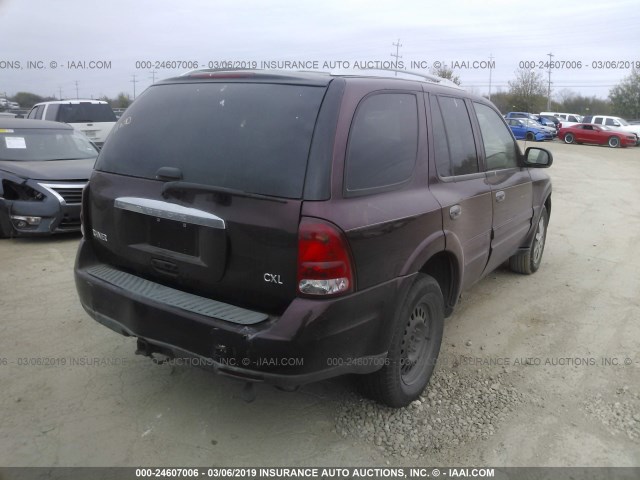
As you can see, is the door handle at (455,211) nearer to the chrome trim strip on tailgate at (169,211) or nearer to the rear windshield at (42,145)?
the chrome trim strip on tailgate at (169,211)

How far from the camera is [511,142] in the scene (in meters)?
4.80

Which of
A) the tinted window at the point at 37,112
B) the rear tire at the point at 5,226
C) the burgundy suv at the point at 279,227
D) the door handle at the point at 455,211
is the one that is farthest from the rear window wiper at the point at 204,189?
the tinted window at the point at 37,112

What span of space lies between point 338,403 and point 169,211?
155 centimetres

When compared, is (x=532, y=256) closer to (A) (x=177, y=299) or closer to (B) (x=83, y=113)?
(A) (x=177, y=299)

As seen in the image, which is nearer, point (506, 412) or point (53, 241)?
point (506, 412)

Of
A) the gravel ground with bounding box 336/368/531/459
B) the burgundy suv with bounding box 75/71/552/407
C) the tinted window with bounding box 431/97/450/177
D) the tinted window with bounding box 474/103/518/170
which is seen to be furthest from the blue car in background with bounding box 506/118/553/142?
the burgundy suv with bounding box 75/71/552/407

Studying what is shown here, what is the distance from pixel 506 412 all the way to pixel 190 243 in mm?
2125

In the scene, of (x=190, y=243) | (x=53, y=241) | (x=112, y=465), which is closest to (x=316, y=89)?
(x=190, y=243)

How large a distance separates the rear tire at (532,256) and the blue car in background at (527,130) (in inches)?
1080

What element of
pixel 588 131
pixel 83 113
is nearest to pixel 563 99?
pixel 588 131

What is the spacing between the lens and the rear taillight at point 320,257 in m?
2.39

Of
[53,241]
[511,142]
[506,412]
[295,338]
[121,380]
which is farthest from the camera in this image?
[53,241]

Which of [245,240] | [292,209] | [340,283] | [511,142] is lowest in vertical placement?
[340,283]

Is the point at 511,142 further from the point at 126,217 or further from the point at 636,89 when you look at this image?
the point at 636,89
